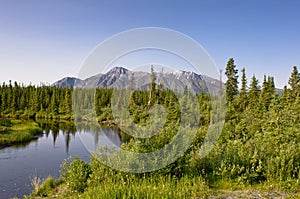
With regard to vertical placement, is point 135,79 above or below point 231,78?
below

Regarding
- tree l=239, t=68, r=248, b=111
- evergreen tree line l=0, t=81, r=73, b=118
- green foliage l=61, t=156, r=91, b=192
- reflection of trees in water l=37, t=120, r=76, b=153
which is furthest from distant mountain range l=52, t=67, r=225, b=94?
evergreen tree line l=0, t=81, r=73, b=118

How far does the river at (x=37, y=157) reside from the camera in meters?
13.4

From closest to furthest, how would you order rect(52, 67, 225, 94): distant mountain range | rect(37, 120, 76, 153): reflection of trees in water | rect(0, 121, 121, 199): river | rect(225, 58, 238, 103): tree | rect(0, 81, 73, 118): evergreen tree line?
rect(52, 67, 225, 94): distant mountain range
rect(0, 121, 121, 199): river
rect(37, 120, 76, 153): reflection of trees in water
rect(225, 58, 238, 103): tree
rect(0, 81, 73, 118): evergreen tree line

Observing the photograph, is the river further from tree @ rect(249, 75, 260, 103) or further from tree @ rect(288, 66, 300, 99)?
tree @ rect(288, 66, 300, 99)

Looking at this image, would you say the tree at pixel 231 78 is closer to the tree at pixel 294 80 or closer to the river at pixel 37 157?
the tree at pixel 294 80

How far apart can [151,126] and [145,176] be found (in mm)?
1475

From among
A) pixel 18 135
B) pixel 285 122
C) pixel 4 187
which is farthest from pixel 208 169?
pixel 18 135

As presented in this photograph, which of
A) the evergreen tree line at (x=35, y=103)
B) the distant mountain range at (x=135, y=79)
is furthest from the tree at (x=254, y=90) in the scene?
the evergreen tree line at (x=35, y=103)

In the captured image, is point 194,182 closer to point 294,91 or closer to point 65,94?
point 294,91

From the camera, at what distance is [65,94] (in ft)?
245

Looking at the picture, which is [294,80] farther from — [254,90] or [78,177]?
[78,177]

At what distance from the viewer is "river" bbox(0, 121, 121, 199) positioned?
1337cm

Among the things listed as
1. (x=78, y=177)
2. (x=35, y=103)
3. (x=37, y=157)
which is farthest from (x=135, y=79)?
(x=35, y=103)

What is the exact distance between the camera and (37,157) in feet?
72.0
